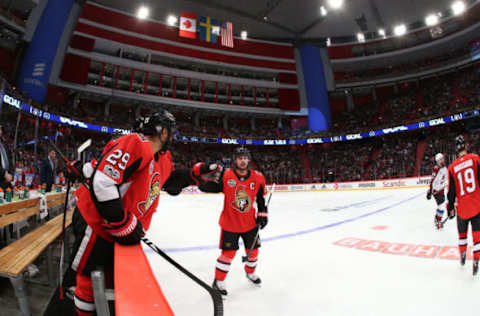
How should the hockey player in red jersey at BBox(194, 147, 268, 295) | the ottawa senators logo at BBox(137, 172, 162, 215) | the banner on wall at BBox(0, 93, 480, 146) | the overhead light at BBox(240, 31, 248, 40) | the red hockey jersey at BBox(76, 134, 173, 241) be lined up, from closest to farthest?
1. the red hockey jersey at BBox(76, 134, 173, 241)
2. the ottawa senators logo at BBox(137, 172, 162, 215)
3. the hockey player in red jersey at BBox(194, 147, 268, 295)
4. the banner on wall at BBox(0, 93, 480, 146)
5. the overhead light at BBox(240, 31, 248, 40)

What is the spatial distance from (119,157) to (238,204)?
1.92 metres

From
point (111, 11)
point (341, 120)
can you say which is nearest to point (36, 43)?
point (111, 11)

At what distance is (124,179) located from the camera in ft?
4.63

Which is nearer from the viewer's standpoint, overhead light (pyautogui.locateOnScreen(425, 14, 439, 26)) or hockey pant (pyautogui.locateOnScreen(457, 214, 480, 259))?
hockey pant (pyautogui.locateOnScreen(457, 214, 480, 259))

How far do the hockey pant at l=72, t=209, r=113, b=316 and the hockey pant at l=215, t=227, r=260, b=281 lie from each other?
5.16 ft

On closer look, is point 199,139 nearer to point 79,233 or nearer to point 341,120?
point 341,120

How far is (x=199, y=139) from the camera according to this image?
2541cm

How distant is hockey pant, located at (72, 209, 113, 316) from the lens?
1.50 meters

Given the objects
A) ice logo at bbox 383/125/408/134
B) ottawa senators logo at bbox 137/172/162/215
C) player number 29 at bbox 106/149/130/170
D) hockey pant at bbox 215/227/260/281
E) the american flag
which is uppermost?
the american flag

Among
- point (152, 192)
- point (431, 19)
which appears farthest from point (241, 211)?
point (431, 19)

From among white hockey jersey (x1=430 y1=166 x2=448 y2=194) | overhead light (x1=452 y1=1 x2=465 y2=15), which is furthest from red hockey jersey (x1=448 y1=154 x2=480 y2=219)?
overhead light (x1=452 y1=1 x2=465 y2=15)

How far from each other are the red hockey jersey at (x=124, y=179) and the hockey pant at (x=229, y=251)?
57.6 inches

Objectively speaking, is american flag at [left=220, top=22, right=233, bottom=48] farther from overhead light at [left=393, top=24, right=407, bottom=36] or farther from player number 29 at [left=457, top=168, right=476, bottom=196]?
player number 29 at [left=457, top=168, right=476, bottom=196]

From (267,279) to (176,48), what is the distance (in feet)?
87.7
